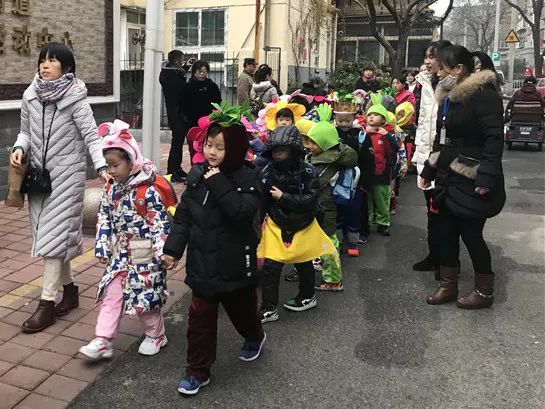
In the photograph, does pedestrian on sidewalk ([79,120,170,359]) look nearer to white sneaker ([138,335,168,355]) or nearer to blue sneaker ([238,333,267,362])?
white sneaker ([138,335,168,355])

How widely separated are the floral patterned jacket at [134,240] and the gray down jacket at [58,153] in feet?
1.56

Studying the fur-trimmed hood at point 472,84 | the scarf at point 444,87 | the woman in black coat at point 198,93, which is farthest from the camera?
the woman in black coat at point 198,93

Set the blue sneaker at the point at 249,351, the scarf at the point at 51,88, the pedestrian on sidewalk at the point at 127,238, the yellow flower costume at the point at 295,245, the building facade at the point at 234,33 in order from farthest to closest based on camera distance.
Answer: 1. the building facade at the point at 234,33
2. the yellow flower costume at the point at 295,245
3. the scarf at the point at 51,88
4. the blue sneaker at the point at 249,351
5. the pedestrian on sidewalk at the point at 127,238

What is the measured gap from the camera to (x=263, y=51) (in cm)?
1675

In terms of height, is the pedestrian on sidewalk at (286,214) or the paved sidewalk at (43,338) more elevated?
the pedestrian on sidewalk at (286,214)

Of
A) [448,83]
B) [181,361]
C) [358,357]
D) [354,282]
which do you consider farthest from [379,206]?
[181,361]

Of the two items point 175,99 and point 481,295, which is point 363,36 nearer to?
point 175,99

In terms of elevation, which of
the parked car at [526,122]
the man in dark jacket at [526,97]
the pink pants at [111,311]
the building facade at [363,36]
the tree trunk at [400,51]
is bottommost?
the pink pants at [111,311]

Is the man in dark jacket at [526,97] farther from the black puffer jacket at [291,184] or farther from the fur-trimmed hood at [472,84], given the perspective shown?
the black puffer jacket at [291,184]

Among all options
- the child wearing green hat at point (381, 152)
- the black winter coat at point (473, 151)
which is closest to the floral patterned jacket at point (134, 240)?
the black winter coat at point (473, 151)

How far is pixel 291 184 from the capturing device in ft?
12.8

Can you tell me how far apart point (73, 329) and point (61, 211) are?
0.78m

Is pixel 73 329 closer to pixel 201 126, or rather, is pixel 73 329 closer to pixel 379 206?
pixel 201 126

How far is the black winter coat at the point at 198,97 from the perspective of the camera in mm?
7980
